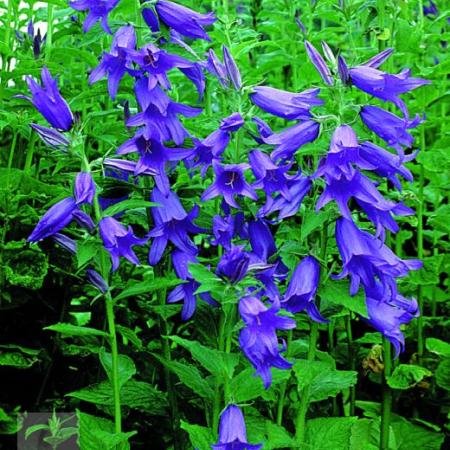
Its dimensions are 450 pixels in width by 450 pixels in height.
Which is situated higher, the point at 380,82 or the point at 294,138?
the point at 380,82

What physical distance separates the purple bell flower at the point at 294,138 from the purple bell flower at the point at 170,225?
0.36 metres

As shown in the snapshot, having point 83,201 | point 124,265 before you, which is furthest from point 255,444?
point 124,265

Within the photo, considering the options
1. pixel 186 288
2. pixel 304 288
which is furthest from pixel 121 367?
pixel 304 288

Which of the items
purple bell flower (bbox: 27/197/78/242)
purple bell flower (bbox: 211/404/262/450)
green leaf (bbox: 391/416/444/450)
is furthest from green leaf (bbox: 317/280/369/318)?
green leaf (bbox: 391/416/444/450)

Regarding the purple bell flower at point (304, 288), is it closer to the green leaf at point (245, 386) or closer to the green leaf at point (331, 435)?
the green leaf at point (245, 386)

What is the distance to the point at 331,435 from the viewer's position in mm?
2436

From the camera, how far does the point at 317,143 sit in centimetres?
222

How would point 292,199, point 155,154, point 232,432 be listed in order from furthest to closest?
point 155,154, point 292,199, point 232,432

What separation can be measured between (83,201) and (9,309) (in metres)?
1.25

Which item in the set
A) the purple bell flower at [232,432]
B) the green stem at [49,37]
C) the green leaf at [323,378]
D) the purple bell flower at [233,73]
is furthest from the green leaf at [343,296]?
the green stem at [49,37]

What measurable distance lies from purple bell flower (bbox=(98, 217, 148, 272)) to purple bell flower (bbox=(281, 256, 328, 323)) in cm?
44

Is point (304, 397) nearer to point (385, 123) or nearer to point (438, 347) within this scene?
point (385, 123)

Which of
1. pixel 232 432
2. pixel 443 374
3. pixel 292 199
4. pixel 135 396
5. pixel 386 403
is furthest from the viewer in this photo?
pixel 443 374

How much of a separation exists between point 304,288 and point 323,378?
0.43 meters
